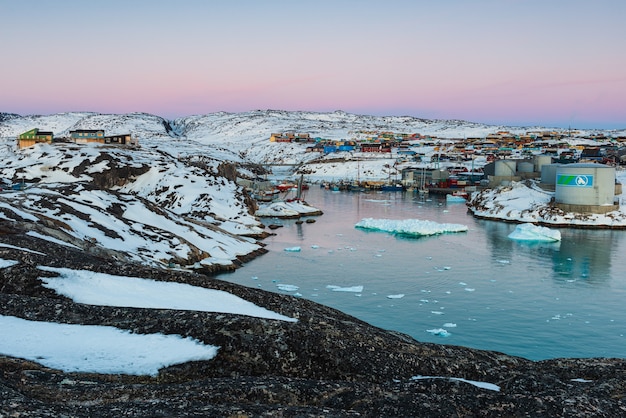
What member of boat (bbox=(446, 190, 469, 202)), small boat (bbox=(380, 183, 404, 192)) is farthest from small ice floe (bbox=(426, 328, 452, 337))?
small boat (bbox=(380, 183, 404, 192))

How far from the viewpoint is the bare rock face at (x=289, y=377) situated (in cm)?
657

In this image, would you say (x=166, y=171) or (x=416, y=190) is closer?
(x=166, y=171)

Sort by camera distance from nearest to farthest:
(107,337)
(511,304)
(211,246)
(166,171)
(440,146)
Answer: (107,337) < (511,304) < (211,246) < (166,171) < (440,146)

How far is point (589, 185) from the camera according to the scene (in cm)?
5950

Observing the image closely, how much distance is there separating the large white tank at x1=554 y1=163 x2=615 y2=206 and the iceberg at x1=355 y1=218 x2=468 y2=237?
14590 millimetres

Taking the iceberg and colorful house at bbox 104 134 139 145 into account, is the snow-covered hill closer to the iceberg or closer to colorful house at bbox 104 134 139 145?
colorful house at bbox 104 134 139 145

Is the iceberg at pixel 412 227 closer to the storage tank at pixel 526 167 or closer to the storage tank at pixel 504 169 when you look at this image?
the storage tank at pixel 504 169

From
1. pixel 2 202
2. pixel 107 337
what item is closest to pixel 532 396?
pixel 107 337

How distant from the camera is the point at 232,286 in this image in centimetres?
1395

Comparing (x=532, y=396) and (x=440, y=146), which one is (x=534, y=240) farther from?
(x=440, y=146)

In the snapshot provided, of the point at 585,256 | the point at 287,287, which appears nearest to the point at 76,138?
the point at 287,287

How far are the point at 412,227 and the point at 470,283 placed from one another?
17.8m

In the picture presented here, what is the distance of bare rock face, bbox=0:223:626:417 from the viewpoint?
657 cm

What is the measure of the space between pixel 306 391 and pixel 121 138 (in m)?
81.4
